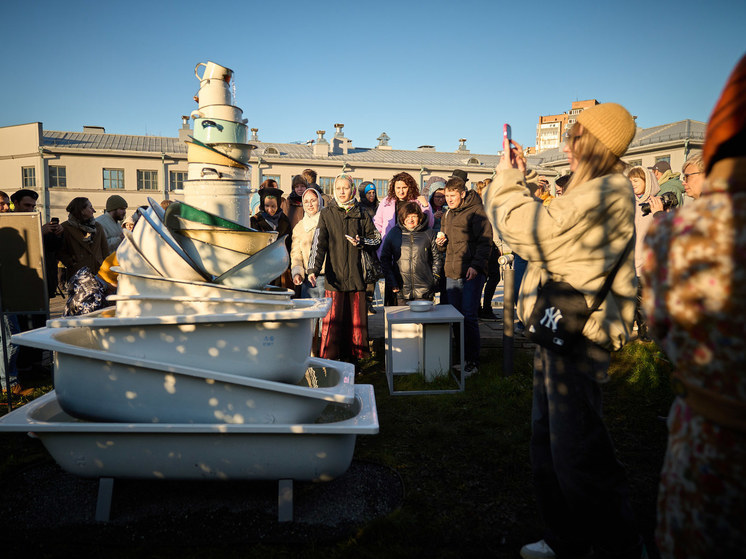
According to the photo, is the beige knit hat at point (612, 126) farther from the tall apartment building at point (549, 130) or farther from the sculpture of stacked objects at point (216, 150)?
the tall apartment building at point (549, 130)

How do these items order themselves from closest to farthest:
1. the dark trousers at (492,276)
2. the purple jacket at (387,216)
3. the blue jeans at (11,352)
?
the blue jeans at (11,352)
the purple jacket at (387,216)
the dark trousers at (492,276)

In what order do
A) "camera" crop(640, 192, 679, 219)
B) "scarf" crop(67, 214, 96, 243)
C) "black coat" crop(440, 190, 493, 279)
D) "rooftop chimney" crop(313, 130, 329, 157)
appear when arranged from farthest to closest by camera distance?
"rooftop chimney" crop(313, 130, 329, 157), "camera" crop(640, 192, 679, 219), "scarf" crop(67, 214, 96, 243), "black coat" crop(440, 190, 493, 279)

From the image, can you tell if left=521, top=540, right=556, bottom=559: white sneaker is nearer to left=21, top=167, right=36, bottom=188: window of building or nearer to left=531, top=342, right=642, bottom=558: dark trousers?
left=531, top=342, right=642, bottom=558: dark trousers

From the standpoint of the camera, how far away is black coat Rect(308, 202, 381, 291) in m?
5.59

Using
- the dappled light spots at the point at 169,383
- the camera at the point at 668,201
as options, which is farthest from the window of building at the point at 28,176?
the dappled light spots at the point at 169,383

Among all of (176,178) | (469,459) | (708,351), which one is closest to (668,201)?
(469,459)

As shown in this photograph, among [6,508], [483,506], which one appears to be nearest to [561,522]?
[483,506]

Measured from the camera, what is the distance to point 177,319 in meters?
2.68

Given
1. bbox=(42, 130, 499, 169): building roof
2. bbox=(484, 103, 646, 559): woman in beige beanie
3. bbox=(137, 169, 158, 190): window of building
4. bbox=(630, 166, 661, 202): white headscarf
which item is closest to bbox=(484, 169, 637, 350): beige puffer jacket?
bbox=(484, 103, 646, 559): woman in beige beanie

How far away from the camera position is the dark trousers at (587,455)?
2135 mm

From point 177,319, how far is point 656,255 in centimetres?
226

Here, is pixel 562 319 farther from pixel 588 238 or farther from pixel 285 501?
pixel 285 501

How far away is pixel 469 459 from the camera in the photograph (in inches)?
144

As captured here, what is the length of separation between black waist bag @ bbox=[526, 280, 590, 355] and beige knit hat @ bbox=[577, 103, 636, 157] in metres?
0.62
